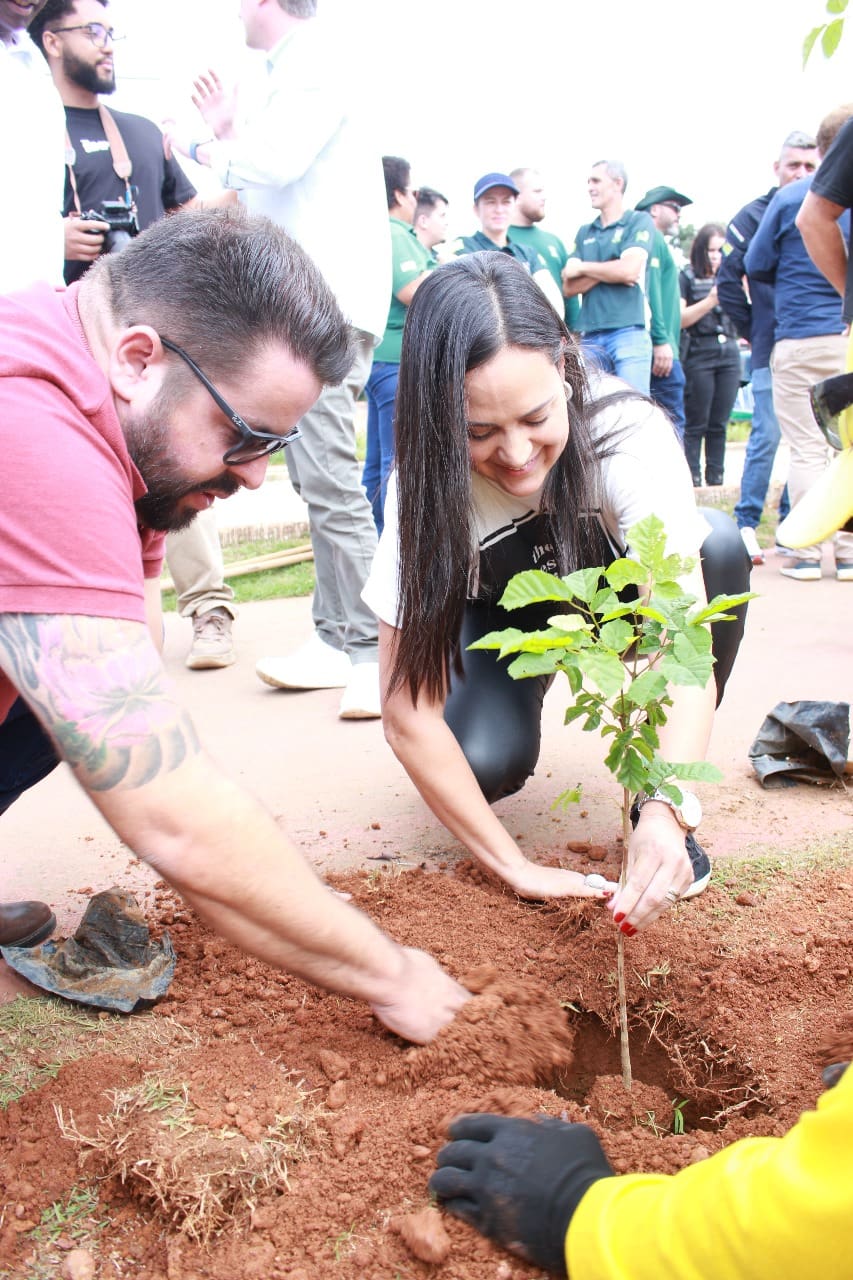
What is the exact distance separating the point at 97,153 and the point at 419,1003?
3.57 m

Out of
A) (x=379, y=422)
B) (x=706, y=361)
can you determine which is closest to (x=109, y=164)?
(x=379, y=422)

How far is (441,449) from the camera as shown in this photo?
2.19m

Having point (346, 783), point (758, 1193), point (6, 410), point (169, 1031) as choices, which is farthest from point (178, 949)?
point (758, 1193)

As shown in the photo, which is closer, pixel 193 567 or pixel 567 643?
pixel 567 643

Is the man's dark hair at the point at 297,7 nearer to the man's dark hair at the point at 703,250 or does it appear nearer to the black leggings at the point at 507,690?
the black leggings at the point at 507,690

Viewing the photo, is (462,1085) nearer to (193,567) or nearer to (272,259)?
(272,259)

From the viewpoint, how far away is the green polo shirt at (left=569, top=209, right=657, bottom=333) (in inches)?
260

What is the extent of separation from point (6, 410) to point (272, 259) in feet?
1.83

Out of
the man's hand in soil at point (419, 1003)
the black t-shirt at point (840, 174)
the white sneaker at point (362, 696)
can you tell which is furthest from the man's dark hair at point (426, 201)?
the man's hand in soil at point (419, 1003)

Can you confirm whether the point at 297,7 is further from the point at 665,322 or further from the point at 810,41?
the point at 665,322

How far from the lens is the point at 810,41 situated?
1.06m

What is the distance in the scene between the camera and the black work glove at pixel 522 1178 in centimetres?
135

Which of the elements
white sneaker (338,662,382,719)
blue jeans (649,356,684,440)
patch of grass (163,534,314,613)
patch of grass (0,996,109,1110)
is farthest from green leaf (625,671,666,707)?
blue jeans (649,356,684,440)

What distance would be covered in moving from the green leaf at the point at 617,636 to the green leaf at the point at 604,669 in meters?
0.03
